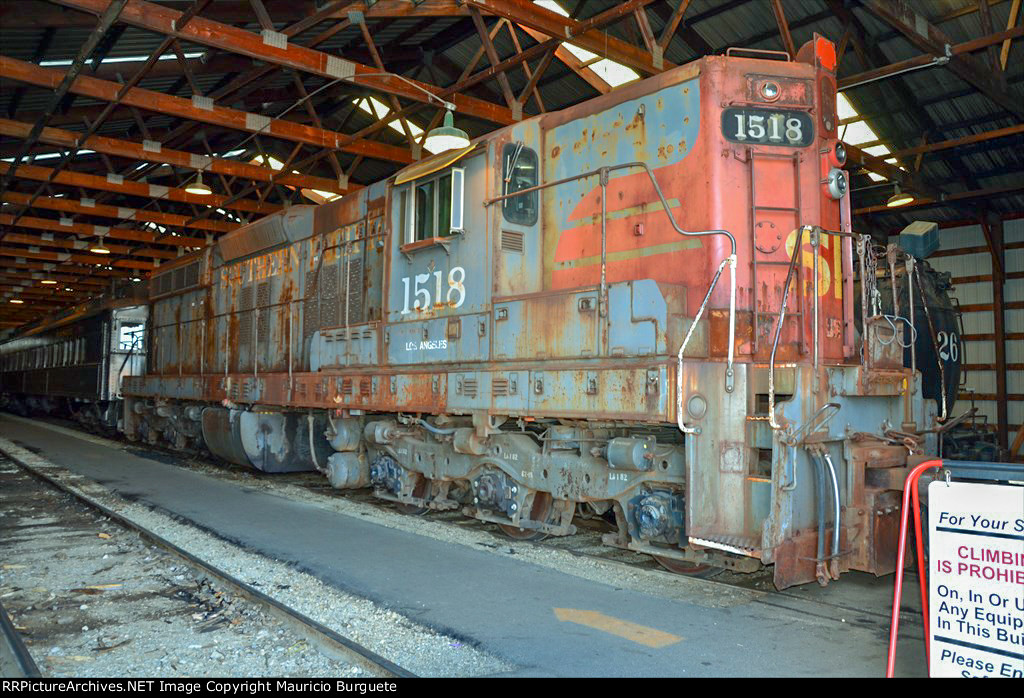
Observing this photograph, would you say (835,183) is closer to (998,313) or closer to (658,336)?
(658,336)

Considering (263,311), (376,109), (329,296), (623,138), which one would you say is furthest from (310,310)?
(376,109)

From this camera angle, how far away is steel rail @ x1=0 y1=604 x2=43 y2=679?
3.88m

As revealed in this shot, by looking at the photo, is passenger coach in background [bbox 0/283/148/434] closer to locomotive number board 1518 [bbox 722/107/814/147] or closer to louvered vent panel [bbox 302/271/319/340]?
louvered vent panel [bbox 302/271/319/340]

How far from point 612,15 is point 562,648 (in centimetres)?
839

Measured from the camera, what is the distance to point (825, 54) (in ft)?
18.7

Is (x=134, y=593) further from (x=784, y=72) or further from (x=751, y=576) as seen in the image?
(x=784, y=72)

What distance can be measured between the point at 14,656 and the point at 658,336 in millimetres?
4317

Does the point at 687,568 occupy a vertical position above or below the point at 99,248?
below

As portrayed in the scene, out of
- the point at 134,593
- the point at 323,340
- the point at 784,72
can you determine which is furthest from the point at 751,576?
the point at 323,340

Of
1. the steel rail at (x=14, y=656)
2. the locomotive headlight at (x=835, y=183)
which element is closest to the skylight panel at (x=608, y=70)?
the locomotive headlight at (x=835, y=183)

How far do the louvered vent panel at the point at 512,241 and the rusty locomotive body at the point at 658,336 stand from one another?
0.07 feet

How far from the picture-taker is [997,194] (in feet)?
51.3

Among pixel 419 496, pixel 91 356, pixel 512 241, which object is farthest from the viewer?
pixel 91 356

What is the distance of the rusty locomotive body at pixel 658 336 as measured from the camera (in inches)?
191
